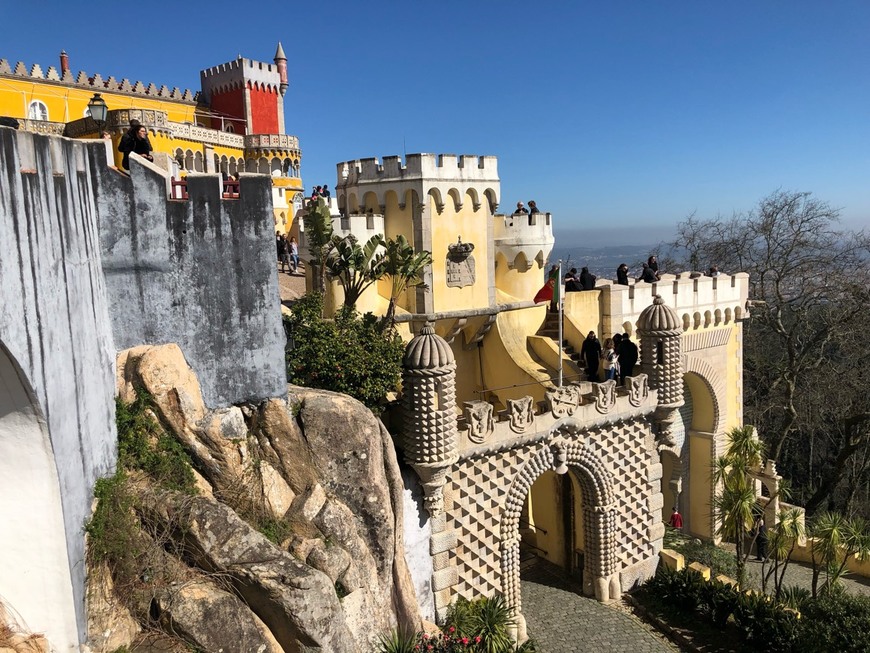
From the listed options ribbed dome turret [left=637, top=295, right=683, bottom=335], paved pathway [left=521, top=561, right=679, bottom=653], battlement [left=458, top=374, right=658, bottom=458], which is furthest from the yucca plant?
ribbed dome turret [left=637, top=295, right=683, bottom=335]

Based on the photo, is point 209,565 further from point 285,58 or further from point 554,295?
point 285,58

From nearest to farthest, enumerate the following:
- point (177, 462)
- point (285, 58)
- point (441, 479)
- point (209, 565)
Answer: point (209, 565) < point (177, 462) < point (441, 479) < point (285, 58)

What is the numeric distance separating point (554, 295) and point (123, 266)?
11.5 m

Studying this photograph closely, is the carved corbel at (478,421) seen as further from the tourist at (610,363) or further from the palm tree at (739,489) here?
the palm tree at (739,489)

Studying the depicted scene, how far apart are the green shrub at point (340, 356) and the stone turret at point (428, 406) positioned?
50cm

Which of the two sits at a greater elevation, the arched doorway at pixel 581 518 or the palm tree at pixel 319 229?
the palm tree at pixel 319 229

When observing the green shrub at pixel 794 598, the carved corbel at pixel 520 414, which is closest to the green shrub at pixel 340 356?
the carved corbel at pixel 520 414

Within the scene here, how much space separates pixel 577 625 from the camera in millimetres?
17453

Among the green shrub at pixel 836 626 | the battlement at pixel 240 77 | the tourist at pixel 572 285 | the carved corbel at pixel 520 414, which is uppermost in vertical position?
the battlement at pixel 240 77

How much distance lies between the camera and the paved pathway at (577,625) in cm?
1659

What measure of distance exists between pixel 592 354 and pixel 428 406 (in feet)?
22.1

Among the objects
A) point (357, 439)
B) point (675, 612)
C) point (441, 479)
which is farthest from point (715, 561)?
point (357, 439)

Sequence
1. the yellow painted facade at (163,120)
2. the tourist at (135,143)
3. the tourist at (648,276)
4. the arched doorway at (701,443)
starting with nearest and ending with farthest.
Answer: the tourist at (135,143)
the tourist at (648,276)
the arched doorway at (701,443)
the yellow painted facade at (163,120)

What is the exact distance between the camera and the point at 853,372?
2900 cm
